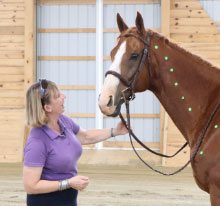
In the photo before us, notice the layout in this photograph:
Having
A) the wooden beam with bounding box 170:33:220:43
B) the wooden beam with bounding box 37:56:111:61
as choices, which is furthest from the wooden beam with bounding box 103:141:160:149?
the wooden beam with bounding box 170:33:220:43

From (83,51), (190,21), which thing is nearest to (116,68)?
(190,21)

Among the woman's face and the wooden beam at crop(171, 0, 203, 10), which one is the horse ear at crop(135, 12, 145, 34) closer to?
the woman's face

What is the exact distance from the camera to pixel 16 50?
25.6ft

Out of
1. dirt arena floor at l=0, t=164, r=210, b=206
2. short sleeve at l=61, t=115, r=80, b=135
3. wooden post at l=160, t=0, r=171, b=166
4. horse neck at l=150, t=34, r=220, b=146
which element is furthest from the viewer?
wooden post at l=160, t=0, r=171, b=166

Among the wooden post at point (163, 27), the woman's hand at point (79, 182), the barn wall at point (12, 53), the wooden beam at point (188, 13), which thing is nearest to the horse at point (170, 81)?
the woman's hand at point (79, 182)

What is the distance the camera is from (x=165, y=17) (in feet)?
23.8

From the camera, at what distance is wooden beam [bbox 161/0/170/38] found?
7.24m

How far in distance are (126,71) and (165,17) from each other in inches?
209

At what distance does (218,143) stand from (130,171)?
186 inches

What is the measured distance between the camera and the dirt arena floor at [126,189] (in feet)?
14.4

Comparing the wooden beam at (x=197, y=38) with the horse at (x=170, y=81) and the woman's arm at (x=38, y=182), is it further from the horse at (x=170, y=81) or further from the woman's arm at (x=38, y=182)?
the woman's arm at (x=38, y=182)

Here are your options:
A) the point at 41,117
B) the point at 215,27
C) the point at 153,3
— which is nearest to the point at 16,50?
the point at 153,3

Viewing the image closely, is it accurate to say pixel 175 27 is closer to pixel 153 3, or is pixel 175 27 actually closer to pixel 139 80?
pixel 153 3

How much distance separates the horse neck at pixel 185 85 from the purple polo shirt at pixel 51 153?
640mm
